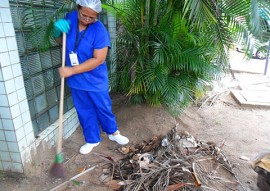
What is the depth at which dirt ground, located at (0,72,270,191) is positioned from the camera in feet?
→ 6.94

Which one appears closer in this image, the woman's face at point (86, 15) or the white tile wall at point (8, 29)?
the white tile wall at point (8, 29)

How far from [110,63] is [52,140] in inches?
67.5

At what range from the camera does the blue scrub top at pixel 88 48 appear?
211cm

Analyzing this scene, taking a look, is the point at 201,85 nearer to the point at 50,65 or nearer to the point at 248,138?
the point at 248,138

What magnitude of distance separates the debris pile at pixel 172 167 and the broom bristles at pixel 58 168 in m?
0.47

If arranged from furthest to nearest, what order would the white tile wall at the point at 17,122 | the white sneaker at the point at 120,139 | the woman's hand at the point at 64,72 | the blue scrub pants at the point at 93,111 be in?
the white sneaker at the point at 120,139 < the blue scrub pants at the point at 93,111 < the woman's hand at the point at 64,72 < the white tile wall at the point at 17,122

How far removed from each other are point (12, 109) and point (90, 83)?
2.37 ft

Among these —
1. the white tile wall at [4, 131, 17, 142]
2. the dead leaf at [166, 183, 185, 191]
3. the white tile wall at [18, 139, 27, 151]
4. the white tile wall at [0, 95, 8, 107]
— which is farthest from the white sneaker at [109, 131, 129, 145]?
the white tile wall at [0, 95, 8, 107]

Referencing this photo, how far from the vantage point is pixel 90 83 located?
2.26 metres

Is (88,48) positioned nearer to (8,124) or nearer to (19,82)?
(19,82)

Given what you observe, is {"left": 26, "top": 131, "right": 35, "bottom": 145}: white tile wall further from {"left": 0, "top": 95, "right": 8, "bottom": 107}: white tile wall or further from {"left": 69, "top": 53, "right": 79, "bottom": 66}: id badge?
{"left": 69, "top": 53, "right": 79, "bottom": 66}: id badge

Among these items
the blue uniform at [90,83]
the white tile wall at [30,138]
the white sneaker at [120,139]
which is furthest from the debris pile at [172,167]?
the white tile wall at [30,138]

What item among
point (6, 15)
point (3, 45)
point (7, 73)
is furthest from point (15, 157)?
point (6, 15)

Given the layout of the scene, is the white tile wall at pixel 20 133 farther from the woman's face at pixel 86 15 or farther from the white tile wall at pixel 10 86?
the woman's face at pixel 86 15
